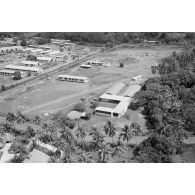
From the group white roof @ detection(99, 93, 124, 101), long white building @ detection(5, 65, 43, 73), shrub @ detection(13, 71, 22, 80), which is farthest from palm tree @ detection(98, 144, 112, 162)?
long white building @ detection(5, 65, 43, 73)

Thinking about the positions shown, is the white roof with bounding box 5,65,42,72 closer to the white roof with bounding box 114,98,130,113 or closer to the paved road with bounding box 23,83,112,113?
the paved road with bounding box 23,83,112,113

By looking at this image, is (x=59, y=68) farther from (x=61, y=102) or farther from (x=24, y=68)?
(x=61, y=102)

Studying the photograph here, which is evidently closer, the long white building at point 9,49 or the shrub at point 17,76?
the shrub at point 17,76

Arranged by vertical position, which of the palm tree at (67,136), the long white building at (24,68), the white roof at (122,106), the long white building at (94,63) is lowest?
the palm tree at (67,136)

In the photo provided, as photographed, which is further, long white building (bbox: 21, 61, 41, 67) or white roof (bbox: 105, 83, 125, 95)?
long white building (bbox: 21, 61, 41, 67)

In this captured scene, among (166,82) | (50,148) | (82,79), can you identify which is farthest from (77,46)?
(50,148)

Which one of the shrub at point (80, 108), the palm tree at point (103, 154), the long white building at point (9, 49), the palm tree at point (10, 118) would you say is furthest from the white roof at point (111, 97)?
the long white building at point (9, 49)

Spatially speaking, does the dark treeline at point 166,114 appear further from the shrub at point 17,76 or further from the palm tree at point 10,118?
the shrub at point 17,76

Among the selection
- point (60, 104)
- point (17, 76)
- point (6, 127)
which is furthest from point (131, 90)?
point (17, 76)
